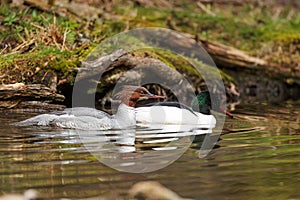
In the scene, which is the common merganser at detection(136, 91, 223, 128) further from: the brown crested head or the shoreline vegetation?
the shoreline vegetation

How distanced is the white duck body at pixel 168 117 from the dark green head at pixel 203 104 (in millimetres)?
689

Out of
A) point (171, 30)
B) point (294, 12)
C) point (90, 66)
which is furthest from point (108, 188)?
point (294, 12)

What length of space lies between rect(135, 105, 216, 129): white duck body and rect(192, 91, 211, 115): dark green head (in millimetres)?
689

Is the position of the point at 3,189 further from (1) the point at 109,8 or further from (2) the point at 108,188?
(1) the point at 109,8

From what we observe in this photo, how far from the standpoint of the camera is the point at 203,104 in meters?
9.36

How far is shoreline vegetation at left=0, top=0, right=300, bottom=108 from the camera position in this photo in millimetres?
9594

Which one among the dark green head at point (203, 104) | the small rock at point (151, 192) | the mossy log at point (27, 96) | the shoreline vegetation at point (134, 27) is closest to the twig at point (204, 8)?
the shoreline vegetation at point (134, 27)

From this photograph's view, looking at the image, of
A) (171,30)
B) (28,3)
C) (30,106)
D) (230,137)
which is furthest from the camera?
(171,30)

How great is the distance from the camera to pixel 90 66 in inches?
380

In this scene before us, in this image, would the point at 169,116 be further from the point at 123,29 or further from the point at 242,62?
the point at 242,62

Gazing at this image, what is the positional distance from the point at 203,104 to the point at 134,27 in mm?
4271

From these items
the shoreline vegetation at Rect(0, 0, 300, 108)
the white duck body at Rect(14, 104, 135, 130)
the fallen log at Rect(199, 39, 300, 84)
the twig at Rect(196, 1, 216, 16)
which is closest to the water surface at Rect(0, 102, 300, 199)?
the white duck body at Rect(14, 104, 135, 130)

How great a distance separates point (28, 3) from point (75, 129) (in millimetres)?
5543

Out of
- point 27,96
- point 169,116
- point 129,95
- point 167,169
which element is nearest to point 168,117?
point 169,116
